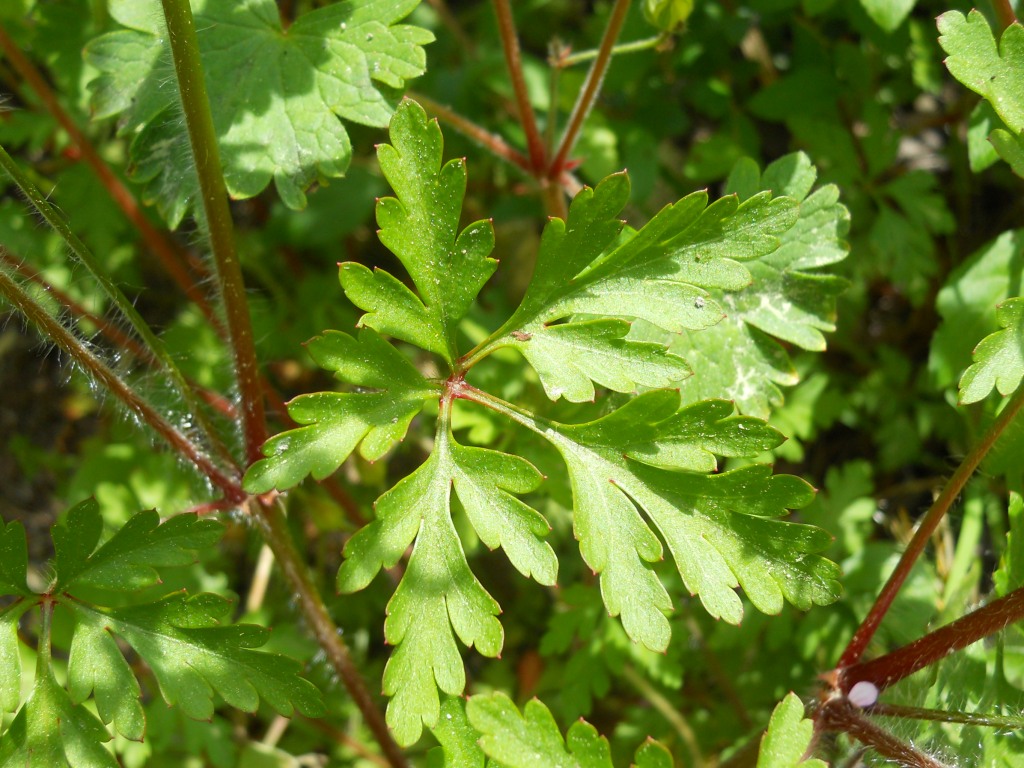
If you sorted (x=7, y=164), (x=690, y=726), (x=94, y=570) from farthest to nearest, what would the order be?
(x=690, y=726) → (x=94, y=570) → (x=7, y=164)

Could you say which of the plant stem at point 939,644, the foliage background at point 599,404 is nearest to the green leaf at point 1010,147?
the foliage background at point 599,404

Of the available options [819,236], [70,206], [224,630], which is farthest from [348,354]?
[70,206]

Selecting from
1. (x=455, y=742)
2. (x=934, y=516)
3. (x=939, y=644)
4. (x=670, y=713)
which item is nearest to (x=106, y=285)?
(x=455, y=742)

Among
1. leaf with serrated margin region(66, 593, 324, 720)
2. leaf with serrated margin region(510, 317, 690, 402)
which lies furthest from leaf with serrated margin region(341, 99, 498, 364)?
leaf with serrated margin region(66, 593, 324, 720)

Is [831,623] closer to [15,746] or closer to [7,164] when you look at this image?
[15,746]

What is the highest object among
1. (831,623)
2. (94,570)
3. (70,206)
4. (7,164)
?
(7,164)

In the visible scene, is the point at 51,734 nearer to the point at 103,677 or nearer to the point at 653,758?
the point at 103,677

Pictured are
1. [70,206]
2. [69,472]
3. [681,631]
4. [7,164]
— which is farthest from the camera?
[69,472]
